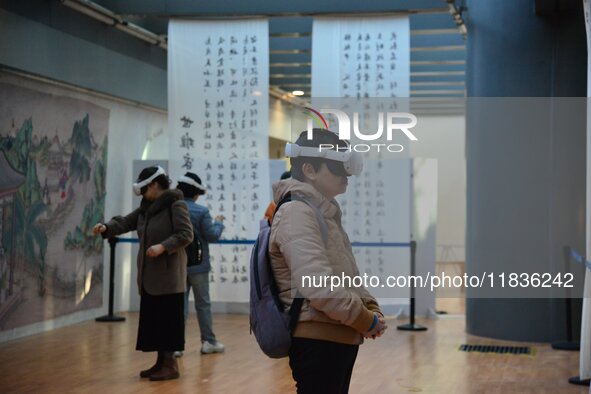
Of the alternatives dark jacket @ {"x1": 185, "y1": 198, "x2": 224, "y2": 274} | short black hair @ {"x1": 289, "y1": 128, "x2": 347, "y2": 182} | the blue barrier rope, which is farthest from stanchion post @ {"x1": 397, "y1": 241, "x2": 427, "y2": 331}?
short black hair @ {"x1": 289, "y1": 128, "x2": 347, "y2": 182}

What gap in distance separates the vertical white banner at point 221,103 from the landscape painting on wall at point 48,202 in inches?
40.4

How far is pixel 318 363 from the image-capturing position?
9.85 feet

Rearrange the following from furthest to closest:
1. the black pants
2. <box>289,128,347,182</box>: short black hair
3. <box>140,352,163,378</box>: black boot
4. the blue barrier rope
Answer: the blue barrier rope → <box>140,352,163,378</box>: black boot → <box>289,128,347,182</box>: short black hair → the black pants

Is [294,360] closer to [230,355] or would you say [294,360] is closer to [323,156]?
[323,156]

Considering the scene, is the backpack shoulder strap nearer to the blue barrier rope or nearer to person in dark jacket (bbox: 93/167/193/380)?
person in dark jacket (bbox: 93/167/193/380)

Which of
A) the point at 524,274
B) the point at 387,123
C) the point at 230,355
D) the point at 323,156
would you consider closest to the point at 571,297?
the point at 524,274

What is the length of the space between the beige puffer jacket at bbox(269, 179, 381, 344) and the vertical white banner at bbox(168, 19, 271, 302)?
19.3 ft

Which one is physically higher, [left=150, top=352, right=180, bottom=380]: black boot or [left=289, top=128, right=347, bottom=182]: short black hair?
[left=289, top=128, right=347, bottom=182]: short black hair

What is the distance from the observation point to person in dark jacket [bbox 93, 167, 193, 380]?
6.06 m

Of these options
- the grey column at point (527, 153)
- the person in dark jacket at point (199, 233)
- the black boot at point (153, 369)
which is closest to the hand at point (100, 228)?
the black boot at point (153, 369)

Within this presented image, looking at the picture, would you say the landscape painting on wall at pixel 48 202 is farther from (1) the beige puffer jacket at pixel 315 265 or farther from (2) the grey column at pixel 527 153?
(1) the beige puffer jacket at pixel 315 265

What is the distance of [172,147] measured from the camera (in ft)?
29.6

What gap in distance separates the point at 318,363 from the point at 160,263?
319 cm

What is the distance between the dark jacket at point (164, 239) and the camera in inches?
238
